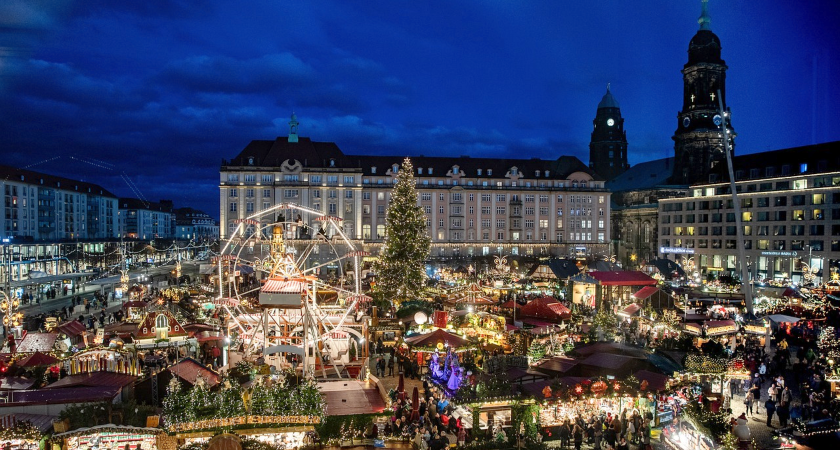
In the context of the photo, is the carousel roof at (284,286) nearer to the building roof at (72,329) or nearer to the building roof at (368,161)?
the building roof at (72,329)

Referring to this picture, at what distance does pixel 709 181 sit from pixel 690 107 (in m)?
14.2

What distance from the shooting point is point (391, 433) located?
47.1 ft

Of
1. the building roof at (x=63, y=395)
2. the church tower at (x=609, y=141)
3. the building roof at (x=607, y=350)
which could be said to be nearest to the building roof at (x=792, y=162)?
the church tower at (x=609, y=141)

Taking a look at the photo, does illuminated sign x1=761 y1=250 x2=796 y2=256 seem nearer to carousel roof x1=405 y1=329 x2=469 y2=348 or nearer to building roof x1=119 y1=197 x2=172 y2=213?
carousel roof x1=405 y1=329 x2=469 y2=348

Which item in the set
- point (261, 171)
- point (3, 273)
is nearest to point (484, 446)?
point (3, 273)

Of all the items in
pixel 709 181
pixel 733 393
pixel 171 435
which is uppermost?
pixel 709 181

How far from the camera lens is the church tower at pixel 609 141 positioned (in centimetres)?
11175

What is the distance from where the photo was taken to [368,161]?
82375 millimetres

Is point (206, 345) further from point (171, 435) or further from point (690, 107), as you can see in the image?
point (690, 107)

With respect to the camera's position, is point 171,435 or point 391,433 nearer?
point 171,435

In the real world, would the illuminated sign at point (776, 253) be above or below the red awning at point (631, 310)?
above

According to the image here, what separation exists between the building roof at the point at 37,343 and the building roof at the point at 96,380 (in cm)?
575

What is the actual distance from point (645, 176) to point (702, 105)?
1973 cm

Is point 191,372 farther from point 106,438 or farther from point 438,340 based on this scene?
point 438,340
